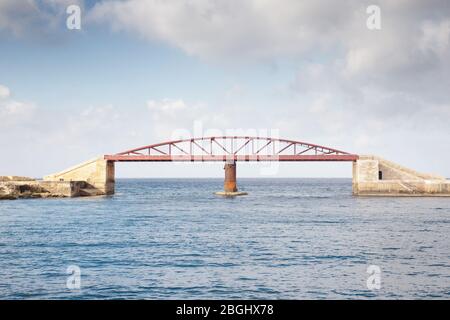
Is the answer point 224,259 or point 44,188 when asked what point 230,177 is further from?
point 224,259

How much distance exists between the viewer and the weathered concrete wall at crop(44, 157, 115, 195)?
107919mm

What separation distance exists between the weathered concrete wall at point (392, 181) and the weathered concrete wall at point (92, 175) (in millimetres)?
55013

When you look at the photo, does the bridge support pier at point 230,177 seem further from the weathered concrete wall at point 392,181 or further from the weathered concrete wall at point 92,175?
the weathered concrete wall at point 392,181

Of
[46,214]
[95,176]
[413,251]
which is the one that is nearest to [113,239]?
[413,251]

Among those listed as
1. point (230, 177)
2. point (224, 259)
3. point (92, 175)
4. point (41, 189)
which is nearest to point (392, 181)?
point (230, 177)

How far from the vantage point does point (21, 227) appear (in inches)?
1871

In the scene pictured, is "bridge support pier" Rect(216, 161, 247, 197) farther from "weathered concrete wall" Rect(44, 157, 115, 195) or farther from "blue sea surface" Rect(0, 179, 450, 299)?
"blue sea surface" Rect(0, 179, 450, 299)

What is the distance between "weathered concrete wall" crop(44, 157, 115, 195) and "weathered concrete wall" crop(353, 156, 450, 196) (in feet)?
180

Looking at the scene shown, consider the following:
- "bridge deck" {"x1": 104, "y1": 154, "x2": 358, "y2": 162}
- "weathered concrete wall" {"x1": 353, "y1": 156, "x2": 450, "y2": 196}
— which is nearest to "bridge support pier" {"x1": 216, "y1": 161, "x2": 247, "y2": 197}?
"bridge deck" {"x1": 104, "y1": 154, "x2": 358, "y2": 162}

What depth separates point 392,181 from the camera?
355ft

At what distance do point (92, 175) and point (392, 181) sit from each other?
64424 millimetres
